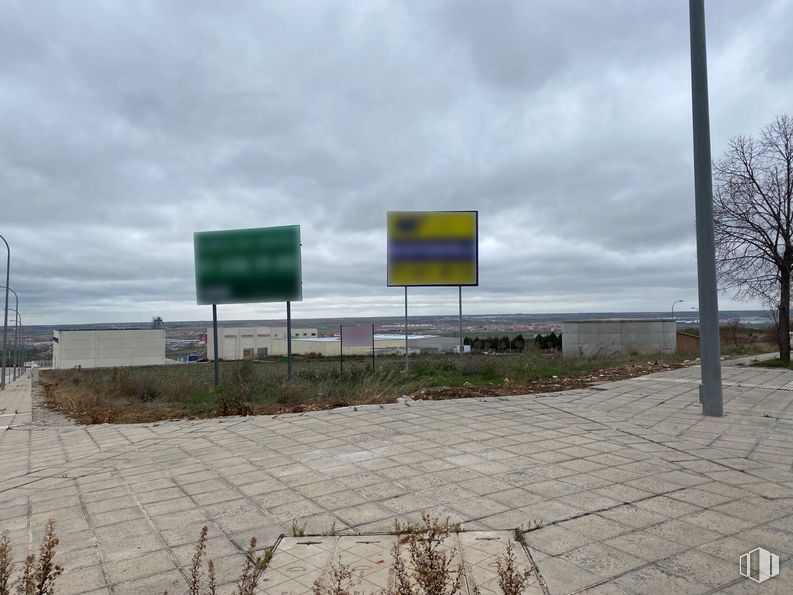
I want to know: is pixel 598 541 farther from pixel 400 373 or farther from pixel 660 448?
pixel 400 373

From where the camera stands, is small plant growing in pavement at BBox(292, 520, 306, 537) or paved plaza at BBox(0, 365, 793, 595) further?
small plant growing in pavement at BBox(292, 520, 306, 537)

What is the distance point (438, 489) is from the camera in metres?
4.54

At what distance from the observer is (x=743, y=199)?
16812 mm

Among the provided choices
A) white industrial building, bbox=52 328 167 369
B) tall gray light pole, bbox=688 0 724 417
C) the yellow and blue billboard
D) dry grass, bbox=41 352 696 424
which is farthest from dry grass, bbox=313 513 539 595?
white industrial building, bbox=52 328 167 369

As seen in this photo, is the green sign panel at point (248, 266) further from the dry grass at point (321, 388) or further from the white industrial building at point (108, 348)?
the white industrial building at point (108, 348)

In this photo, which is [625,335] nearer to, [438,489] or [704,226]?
[704,226]

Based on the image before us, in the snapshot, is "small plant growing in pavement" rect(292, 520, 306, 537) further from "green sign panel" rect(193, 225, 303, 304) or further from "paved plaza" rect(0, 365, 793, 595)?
"green sign panel" rect(193, 225, 303, 304)

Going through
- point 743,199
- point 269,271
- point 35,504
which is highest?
point 743,199

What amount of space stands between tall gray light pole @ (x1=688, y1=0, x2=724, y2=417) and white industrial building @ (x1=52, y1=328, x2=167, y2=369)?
57.5 meters

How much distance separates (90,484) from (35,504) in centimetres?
55

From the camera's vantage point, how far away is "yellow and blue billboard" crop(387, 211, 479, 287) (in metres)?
15.6

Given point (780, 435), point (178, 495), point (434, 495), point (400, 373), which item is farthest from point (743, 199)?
point (178, 495)

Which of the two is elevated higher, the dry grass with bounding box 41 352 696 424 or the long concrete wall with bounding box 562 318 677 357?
the long concrete wall with bounding box 562 318 677 357

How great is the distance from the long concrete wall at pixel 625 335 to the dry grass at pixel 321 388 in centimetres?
1205
